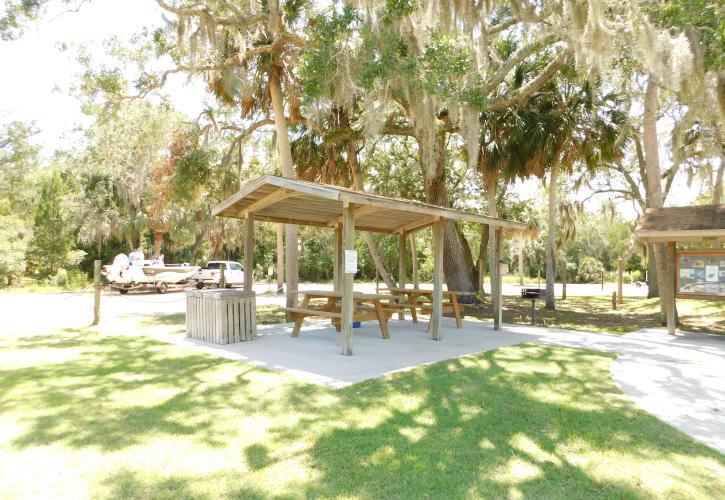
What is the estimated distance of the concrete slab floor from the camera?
4762 mm

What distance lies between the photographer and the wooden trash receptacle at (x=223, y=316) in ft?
26.2

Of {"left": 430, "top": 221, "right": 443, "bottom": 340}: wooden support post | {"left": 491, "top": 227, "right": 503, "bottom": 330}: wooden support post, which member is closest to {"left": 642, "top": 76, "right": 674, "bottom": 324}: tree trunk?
{"left": 491, "top": 227, "right": 503, "bottom": 330}: wooden support post

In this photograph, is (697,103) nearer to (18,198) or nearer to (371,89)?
(371,89)

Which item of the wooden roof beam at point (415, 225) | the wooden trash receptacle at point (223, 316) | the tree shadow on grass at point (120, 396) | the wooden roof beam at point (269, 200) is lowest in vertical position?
the tree shadow on grass at point (120, 396)

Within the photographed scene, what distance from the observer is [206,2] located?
411 inches

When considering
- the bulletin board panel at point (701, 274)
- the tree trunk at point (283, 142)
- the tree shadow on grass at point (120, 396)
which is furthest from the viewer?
the tree trunk at point (283, 142)

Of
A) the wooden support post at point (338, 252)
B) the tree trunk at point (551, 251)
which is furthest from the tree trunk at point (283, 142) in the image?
the tree trunk at point (551, 251)

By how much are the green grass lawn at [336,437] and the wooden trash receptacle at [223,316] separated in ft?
6.23

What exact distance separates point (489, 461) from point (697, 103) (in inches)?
335

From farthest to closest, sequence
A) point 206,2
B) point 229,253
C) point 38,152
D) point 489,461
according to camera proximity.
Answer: point 229,253, point 38,152, point 206,2, point 489,461

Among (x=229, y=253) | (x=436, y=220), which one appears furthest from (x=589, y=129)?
(x=229, y=253)

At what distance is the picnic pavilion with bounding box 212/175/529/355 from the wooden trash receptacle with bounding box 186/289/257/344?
826 mm

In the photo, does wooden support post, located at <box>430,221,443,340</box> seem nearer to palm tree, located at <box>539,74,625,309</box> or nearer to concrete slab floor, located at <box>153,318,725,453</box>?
concrete slab floor, located at <box>153,318,725,453</box>

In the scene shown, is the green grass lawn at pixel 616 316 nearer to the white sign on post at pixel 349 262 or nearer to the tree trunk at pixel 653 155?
the tree trunk at pixel 653 155
